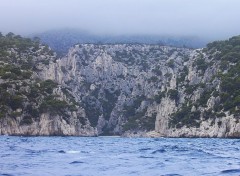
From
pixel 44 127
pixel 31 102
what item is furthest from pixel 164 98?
pixel 31 102

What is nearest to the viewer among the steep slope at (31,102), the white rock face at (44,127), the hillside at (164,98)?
the white rock face at (44,127)

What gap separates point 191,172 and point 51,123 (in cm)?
12987

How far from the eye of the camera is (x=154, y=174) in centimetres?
3122

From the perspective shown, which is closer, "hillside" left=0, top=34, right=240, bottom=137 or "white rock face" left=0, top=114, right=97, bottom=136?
"white rock face" left=0, top=114, right=97, bottom=136

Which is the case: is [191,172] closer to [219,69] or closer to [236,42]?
[219,69]

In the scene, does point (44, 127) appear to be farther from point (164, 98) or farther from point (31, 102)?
point (164, 98)

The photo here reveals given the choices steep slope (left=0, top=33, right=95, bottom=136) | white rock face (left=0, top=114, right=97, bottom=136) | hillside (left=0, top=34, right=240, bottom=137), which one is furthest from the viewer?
hillside (left=0, top=34, right=240, bottom=137)

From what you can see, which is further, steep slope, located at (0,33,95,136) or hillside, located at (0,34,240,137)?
hillside, located at (0,34,240,137)

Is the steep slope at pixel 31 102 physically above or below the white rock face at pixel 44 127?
above

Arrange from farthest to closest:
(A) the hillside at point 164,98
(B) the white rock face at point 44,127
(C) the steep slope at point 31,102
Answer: (A) the hillside at point 164,98 → (C) the steep slope at point 31,102 → (B) the white rock face at point 44,127

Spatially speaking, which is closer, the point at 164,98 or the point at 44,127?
the point at 44,127

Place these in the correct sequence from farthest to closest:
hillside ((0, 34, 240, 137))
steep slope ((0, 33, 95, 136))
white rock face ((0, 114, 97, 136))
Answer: hillside ((0, 34, 240, 137)), steep slope ((0, 33, 95, 136)), white rock face ((0, 114, 97, 136))

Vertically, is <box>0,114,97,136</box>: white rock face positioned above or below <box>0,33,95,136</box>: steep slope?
below

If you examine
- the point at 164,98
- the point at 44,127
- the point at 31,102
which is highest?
the point at 31,102
